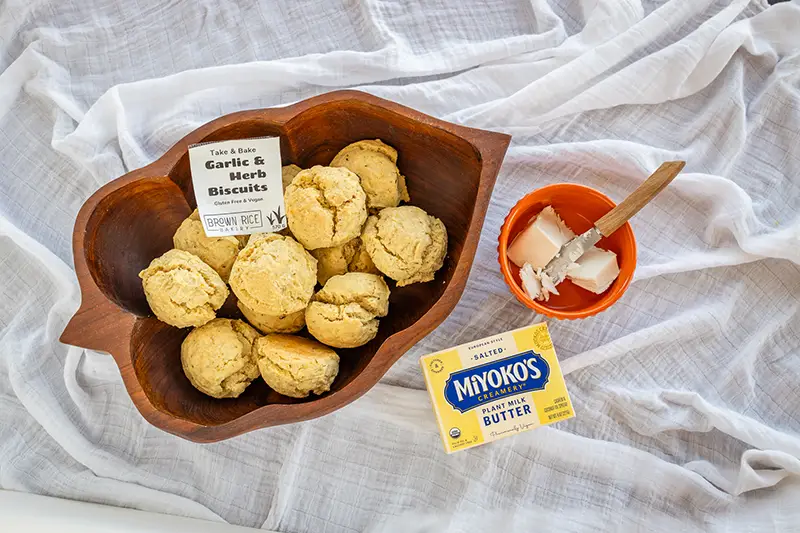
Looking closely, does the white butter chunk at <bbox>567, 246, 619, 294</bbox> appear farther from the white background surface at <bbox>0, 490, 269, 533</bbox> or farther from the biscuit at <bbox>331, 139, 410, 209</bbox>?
the white background surface at <bbox>0, 490, 269, 533</bbox>

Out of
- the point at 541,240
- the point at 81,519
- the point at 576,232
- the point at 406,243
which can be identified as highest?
the point at 406,243

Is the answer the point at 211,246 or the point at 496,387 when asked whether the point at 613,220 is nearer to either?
the point at 496,387

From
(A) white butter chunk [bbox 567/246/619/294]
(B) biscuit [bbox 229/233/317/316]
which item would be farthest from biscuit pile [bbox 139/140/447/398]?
(A) white butter chunk [bbox 567/246/619/294]

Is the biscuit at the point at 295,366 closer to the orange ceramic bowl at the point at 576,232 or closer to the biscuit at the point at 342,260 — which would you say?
the biscuit at the point at 342,260

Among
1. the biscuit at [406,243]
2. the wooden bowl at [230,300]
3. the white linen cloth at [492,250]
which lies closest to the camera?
the wooden bowl at [230,300]

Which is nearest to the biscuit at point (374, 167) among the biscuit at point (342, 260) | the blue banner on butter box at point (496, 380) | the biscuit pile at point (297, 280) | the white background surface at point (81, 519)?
the biscuit pile at point (297, 280)

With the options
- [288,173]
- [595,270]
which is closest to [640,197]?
[595,270]
